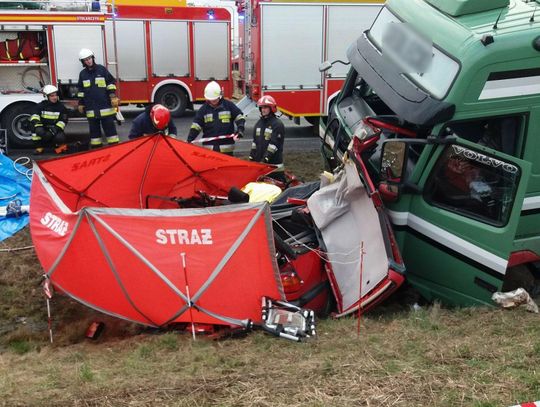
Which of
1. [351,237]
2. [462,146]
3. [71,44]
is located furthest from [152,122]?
[71,44]

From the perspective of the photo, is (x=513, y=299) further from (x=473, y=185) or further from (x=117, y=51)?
(x=117, y=51)

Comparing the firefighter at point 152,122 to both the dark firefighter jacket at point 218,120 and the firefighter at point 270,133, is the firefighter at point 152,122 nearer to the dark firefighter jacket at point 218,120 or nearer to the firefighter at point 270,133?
the dark firefighter jacket at point 218,120

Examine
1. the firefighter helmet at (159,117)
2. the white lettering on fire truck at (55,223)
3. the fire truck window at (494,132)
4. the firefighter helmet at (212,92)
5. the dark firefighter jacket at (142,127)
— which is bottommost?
the white lettering on fire truck at (55,223)

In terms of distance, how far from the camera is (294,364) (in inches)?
150

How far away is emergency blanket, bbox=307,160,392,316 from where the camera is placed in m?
4.90

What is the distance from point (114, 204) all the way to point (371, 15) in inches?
329

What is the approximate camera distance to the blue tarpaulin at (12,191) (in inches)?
299

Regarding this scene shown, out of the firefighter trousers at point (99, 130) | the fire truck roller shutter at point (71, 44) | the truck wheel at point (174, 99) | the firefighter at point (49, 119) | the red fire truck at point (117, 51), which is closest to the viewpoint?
the firefighter trousers at point (99, 130)

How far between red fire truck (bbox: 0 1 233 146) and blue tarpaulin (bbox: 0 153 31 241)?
2744mm

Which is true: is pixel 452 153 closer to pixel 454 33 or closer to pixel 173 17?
pixel 454 33

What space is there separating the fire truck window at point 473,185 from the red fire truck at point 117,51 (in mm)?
9173

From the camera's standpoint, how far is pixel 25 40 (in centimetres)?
1187

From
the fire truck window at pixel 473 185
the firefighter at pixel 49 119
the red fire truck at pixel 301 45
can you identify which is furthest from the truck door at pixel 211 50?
the fire truck window at pixel 473 185

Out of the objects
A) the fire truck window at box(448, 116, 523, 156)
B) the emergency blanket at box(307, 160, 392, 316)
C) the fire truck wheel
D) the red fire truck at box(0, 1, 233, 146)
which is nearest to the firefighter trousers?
the red fire truck at box(0, 1, 233, 146)
